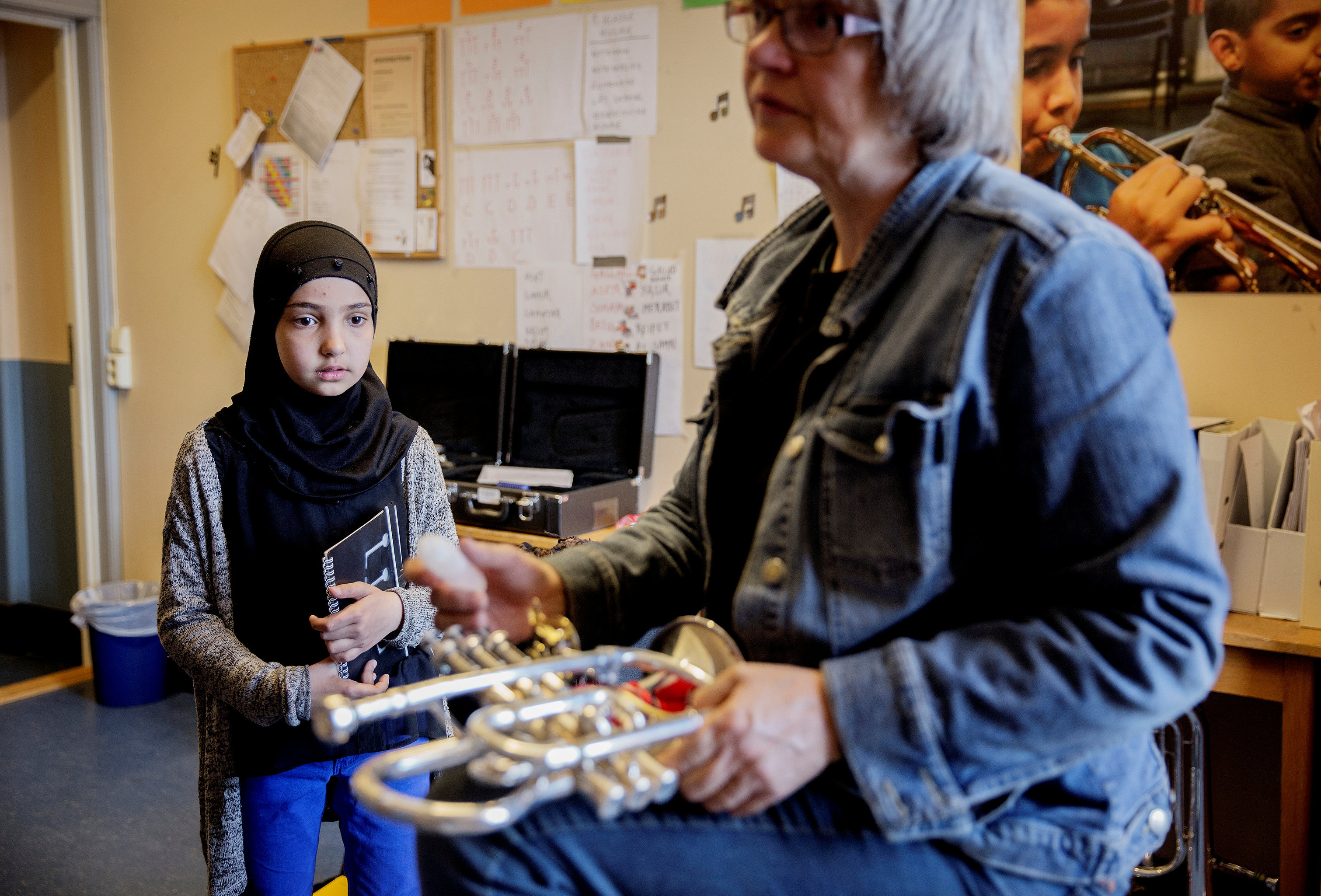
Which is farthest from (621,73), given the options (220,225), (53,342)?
(53,342)

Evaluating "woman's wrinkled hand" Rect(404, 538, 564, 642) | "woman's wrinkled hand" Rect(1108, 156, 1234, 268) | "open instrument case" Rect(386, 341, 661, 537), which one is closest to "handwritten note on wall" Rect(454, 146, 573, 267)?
"open instrument case" Rect(386, 341, 661, 537)

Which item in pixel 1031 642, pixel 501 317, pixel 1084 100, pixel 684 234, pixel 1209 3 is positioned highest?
pixel 1209 3

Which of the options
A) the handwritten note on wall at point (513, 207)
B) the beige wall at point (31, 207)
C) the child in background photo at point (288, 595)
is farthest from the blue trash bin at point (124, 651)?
the child in background photo at point (288, 595)

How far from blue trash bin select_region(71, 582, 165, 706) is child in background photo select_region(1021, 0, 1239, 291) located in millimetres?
2918

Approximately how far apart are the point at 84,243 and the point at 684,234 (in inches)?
92.2

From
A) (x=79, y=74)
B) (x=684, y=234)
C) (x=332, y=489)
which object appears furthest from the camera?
(x=79, y=74)

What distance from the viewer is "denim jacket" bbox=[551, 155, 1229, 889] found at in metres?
0.68

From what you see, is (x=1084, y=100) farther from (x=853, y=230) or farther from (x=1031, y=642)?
(x=1031, y=642)

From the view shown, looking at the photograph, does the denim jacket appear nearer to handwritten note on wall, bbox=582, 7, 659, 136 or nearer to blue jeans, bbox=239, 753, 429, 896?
blue jeans, bbox=239, 753, 429, 896

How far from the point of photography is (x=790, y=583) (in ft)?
2.62

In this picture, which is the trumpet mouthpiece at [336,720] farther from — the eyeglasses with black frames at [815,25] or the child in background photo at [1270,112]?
the child in background photo at [1270,112]

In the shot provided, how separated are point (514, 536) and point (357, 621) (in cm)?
97

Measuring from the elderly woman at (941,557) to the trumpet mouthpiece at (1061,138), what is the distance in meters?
1.51

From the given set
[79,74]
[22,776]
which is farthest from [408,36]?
[22,776]
